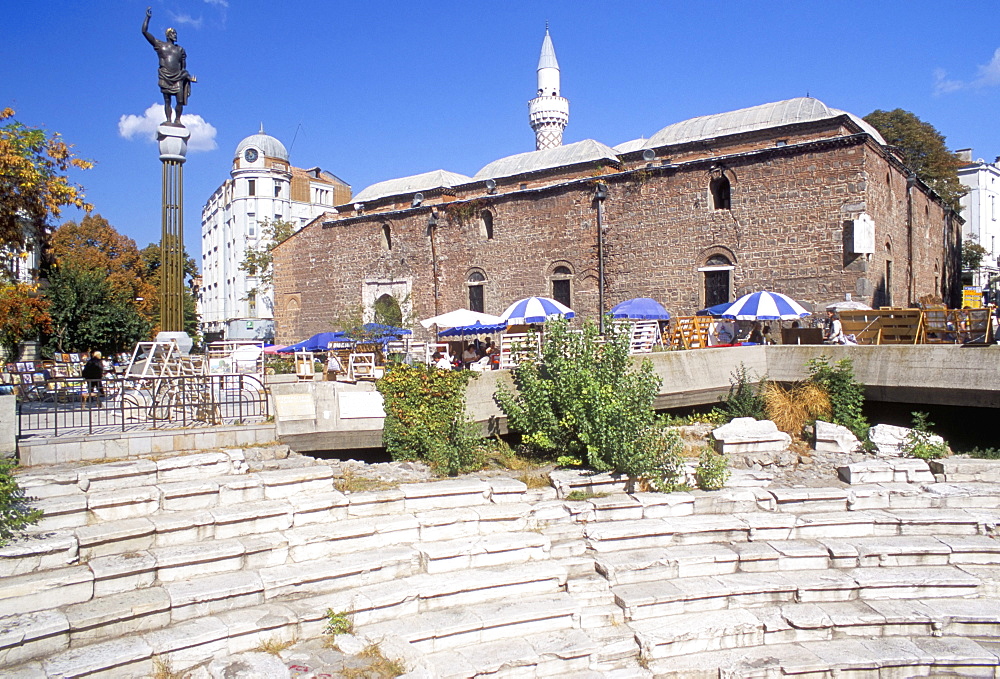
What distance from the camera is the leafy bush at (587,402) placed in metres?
9.07

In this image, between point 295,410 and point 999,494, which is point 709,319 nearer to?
point 999,494

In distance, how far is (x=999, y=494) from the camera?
30.9ft

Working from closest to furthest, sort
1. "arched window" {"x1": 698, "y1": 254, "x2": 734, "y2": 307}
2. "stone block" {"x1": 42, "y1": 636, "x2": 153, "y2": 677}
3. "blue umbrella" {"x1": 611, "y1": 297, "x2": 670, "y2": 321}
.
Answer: "stone block" {"x1": 42, "y1": 636, "x2": 153, "y2": 677} < "blue umbrella" {"x1": 611, "y1": 297, "x2": 670, "y2": 321} < "arched window" {"x1": 698, "y1": 254, "x2": 734, "y2": 307}

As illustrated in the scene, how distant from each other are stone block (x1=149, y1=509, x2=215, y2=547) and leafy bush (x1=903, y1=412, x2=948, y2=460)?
10135 mm

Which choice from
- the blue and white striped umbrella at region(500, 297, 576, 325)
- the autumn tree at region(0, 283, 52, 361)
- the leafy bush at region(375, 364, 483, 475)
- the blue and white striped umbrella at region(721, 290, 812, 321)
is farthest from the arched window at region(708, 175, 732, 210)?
the autumn tree at region(0, 283, 52, 361)

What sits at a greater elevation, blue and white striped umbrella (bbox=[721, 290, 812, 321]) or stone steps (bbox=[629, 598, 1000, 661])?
blue and white striped umbrella (bbox=[721, 290, 812, 321])

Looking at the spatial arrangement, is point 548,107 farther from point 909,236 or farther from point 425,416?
point 425,416

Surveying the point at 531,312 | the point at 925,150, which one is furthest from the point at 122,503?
the point at 925,150

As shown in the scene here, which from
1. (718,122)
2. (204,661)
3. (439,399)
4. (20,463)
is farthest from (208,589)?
(718,122)

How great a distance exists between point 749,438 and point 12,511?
9.90 m

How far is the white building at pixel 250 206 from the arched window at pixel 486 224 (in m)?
26.5

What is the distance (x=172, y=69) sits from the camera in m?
11.5

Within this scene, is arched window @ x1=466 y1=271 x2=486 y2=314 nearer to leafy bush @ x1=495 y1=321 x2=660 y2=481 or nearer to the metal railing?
leafy bush @ x1=495 y1=321 x2=660 y2=481

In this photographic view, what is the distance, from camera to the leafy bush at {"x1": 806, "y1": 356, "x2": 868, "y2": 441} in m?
12.0
